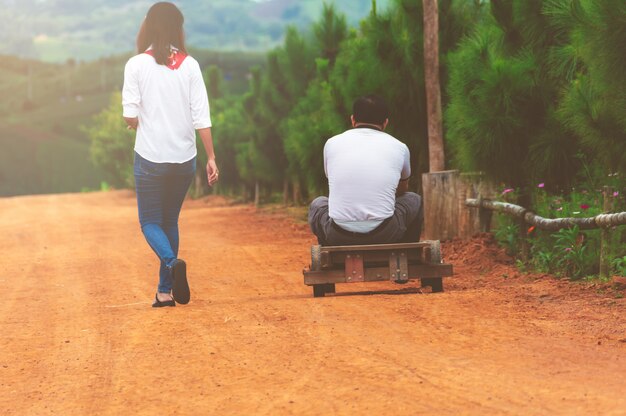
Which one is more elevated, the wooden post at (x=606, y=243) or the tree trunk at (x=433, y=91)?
the tree trunk at (x=433, y=91)

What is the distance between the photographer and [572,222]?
31.4 feet

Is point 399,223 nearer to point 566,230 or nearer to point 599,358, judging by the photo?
point 566,230

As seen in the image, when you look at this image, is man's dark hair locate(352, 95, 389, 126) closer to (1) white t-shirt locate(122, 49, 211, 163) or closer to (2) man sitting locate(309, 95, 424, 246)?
(2) man sitting locate(309, 95, 424, 246)

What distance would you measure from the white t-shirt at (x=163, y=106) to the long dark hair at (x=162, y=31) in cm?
10

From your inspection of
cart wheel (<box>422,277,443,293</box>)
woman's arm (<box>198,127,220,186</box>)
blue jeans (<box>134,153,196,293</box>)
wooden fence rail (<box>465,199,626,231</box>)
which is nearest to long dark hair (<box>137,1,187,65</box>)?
woman's arm (<box>198,127,220,186</box>)

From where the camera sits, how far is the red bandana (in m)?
8.27

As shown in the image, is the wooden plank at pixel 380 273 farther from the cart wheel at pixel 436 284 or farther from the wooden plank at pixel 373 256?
the cart wheel at pixel 436 284

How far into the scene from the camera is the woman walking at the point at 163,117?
8.16 meters

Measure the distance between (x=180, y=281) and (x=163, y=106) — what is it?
136 cm

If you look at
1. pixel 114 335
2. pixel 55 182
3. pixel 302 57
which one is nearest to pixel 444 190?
pixel 114 335

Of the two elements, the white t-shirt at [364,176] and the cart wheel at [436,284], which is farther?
the cart wheel at [436,284]

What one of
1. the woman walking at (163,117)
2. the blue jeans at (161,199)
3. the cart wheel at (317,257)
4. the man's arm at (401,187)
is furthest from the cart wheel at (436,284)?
the blue jeans at (161,199)

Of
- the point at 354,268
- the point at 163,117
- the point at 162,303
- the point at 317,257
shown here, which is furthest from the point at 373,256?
the point at 163,117

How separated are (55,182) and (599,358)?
111 m
